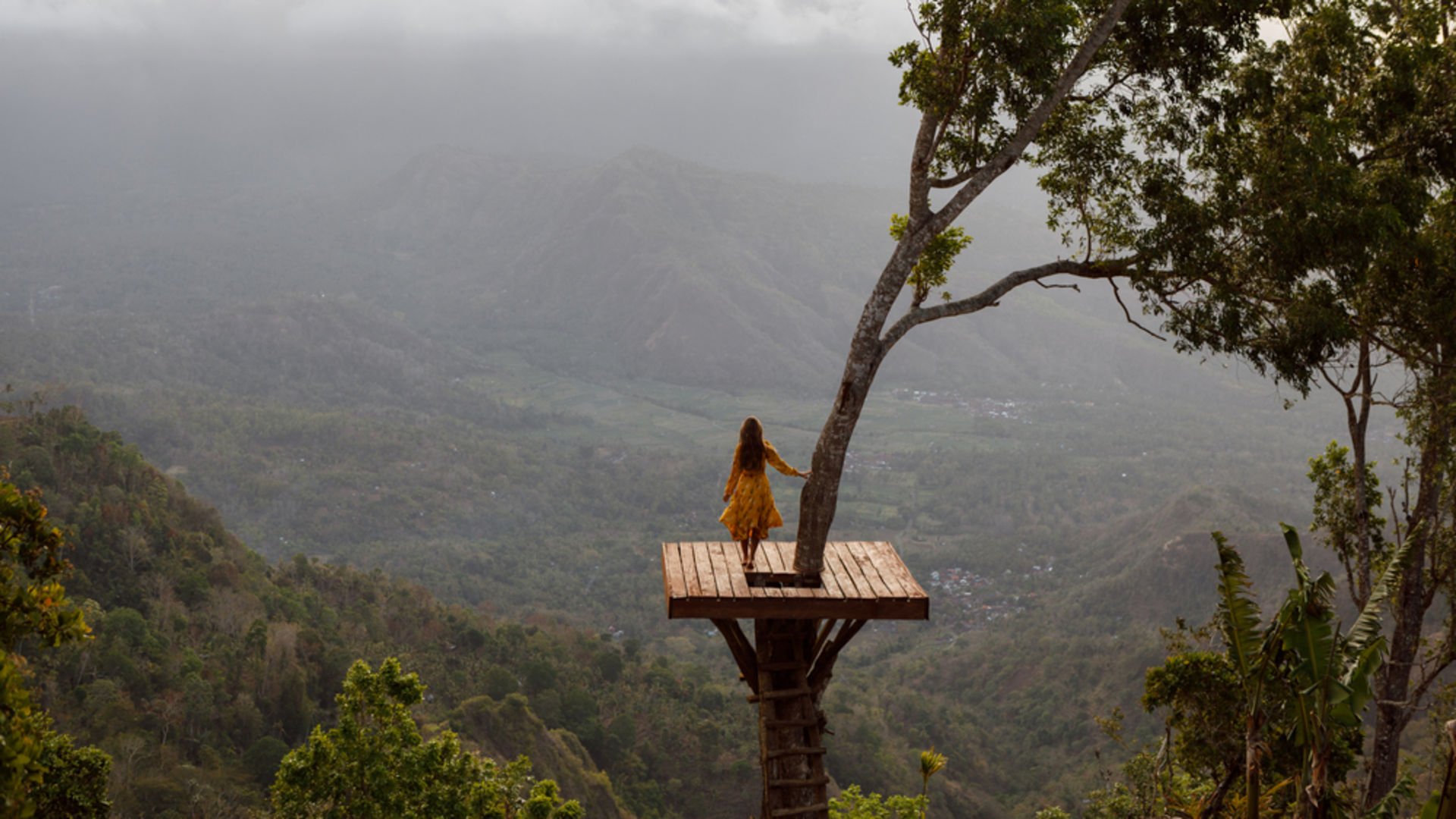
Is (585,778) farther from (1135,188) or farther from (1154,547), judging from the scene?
(1154,547)

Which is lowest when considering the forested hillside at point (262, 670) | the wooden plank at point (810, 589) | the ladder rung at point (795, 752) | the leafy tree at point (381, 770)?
the forested hillside at point (262, 670)

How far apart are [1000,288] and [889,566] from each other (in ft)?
7.68

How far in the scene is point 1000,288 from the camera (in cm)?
855

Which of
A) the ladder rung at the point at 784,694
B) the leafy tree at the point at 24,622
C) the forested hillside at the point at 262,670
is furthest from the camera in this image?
the forested hillside at the point at 262,670

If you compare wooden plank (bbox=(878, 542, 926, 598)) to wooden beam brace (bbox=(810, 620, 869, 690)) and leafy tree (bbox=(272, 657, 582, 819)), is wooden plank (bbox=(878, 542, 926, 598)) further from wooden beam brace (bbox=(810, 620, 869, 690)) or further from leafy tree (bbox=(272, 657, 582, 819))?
leafy tree (bbox=(272, 657, 582, 819))

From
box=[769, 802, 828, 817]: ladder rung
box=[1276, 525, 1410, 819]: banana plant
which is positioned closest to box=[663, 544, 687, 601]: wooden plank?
box=[769, 802, 828, 817]: ladder rung

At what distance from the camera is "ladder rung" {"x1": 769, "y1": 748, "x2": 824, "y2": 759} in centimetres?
831

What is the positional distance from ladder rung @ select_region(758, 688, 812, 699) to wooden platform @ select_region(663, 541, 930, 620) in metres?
0.66

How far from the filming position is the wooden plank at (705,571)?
800 centimetres

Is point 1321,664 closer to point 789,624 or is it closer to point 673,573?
point 789,624

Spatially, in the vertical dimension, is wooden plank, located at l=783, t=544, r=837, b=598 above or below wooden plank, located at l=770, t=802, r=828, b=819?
above

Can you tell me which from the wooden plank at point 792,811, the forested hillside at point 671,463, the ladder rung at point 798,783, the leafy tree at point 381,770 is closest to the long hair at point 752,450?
the ladder rung at point 798,783

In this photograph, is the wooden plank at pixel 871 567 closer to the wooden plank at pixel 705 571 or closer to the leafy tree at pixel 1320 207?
the wooden plank at pixel 705 571

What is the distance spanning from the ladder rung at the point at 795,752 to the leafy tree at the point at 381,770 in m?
5.37
